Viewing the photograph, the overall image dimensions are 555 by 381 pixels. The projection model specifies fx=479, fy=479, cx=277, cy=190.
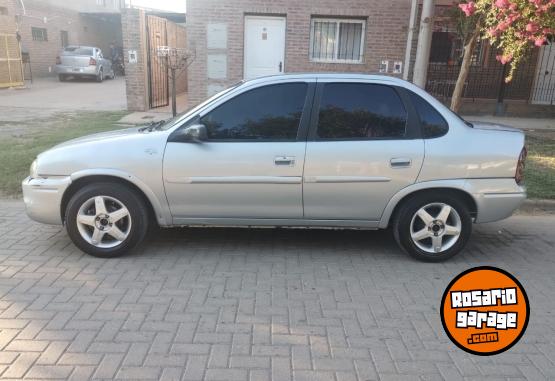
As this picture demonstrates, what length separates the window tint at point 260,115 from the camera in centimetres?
431

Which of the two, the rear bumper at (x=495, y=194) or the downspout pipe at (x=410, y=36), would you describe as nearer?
the rear bumper at (x=495, y=194)

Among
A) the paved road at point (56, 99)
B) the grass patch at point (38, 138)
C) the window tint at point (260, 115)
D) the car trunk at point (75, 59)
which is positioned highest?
the window tint at point (260, 115)

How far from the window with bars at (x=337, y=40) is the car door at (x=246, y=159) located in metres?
8.86

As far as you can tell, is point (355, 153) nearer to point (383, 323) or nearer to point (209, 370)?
point (383, 323)

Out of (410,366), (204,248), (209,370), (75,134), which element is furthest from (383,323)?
(75,134)

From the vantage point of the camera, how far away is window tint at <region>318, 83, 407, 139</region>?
432 centimetres

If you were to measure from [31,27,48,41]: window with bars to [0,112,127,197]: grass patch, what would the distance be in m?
16.7

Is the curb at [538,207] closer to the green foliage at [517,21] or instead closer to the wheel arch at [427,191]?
the wheel arch at [427,191]

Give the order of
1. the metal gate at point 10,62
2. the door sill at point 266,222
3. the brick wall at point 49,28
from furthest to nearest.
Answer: the brick wall at point 49,28 < the metal gate at point 10,62 < the door sill at point 266,222

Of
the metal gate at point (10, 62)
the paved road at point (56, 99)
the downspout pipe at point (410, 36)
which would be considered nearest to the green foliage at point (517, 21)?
the downspout pipe at point (410, 36)

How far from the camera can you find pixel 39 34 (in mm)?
27234

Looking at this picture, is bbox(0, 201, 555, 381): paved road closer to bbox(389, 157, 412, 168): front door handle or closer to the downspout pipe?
bbox(389, 157, 412, 168): front door handle

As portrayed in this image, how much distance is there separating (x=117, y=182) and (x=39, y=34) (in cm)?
2736

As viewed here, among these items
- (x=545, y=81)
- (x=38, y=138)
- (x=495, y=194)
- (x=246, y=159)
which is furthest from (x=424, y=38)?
(x=545, y=81)
